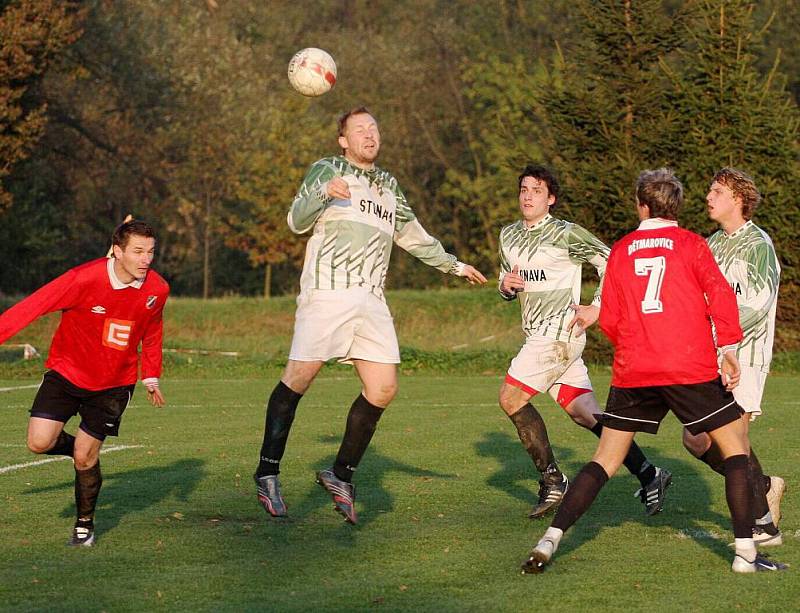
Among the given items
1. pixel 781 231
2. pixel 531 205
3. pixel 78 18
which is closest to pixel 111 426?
pixel 531 205

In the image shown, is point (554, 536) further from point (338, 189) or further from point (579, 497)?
point (338, 189)

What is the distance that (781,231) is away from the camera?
2255 centimetres

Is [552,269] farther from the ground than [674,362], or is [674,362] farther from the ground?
[552,269]

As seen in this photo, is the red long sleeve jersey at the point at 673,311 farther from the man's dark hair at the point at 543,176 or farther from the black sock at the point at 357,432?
the man's dark hair at the point at 543,176

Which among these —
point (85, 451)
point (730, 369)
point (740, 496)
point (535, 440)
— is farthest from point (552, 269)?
point (85, 451)

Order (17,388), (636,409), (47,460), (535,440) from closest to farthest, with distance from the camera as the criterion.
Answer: (636,409) → (535,440) → (47,460) → (17,388)

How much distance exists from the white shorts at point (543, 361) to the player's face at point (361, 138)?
5.63 ft

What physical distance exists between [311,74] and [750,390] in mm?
4086

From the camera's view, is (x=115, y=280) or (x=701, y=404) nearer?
(x=701, y=404)

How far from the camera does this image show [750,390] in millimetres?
7699

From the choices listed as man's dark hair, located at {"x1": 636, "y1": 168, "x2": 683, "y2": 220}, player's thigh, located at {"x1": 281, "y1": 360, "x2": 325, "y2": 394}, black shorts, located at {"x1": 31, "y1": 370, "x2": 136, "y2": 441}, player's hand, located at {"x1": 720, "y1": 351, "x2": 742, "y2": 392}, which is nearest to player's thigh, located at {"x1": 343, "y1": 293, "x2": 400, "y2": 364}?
player's thigh, located at {"x1": 281, "y1": 360, "x2": 325, "y2": 394}

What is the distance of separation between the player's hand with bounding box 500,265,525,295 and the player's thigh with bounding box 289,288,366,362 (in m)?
1.22

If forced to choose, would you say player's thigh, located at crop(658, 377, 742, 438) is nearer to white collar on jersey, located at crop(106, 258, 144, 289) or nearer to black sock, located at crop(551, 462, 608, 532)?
black sock, located at crop(551, 462, 608, 532)

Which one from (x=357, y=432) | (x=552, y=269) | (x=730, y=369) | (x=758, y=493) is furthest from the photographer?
(x=552, y=269)
